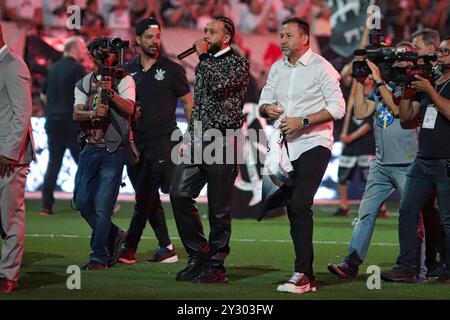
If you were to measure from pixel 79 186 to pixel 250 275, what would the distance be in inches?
75.2

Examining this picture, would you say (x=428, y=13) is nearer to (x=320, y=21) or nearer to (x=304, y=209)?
(x=320, y=21)

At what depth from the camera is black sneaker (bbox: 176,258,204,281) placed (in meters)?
9.33

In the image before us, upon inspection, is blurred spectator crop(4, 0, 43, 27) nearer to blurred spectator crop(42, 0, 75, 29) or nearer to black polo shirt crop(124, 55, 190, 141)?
blurred spectator crop(42, 0, 75, 29)

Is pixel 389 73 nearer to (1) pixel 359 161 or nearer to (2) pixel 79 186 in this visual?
(2) pixel 79 186

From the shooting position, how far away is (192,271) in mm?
9352

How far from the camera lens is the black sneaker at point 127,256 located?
34.7 feet

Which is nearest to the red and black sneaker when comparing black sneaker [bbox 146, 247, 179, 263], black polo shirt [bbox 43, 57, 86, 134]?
black sneaker [bbox 146, 247, 179, 263]

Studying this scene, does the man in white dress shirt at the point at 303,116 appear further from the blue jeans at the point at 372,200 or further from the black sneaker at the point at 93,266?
the black sneaker at the point at 93,266

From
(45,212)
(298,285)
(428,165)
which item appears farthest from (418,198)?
(45,212)

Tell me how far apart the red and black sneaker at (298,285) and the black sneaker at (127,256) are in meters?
2.29

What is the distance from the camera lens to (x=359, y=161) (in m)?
15.7

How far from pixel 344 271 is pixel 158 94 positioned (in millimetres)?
2666

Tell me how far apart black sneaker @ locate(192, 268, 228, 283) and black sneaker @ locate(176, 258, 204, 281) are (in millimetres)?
97
